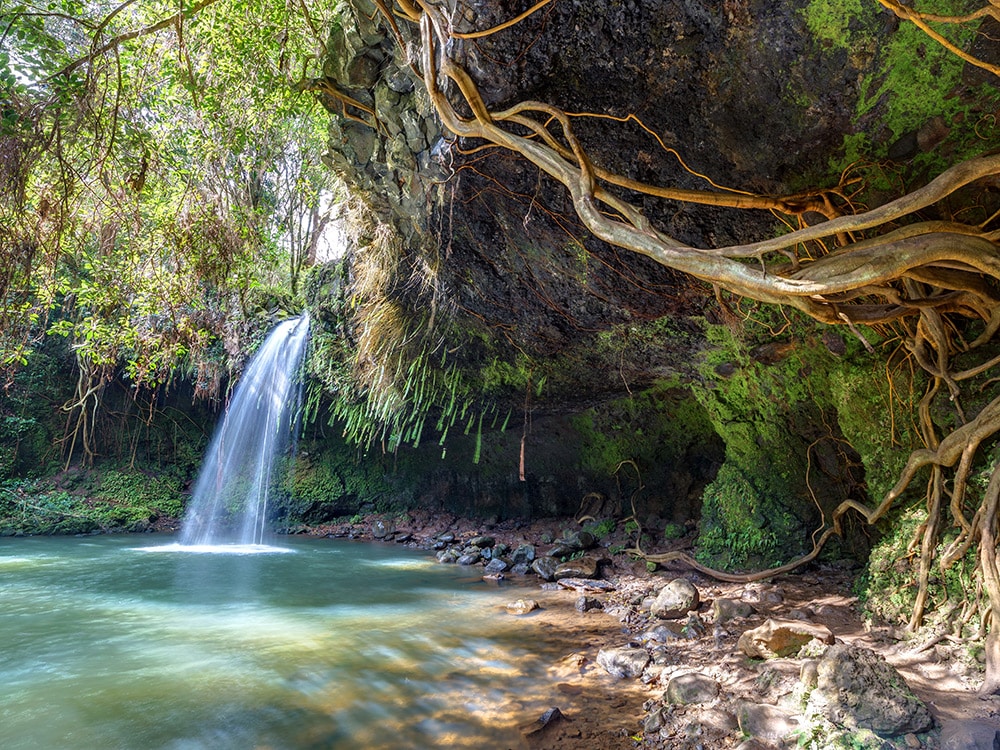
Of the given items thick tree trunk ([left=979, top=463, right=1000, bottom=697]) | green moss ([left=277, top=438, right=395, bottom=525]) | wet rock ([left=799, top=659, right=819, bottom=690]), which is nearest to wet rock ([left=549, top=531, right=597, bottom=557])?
green moss ([left=277, top=438, right=395, bottom=525])

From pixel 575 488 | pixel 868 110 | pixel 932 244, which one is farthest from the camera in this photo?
pixel 575 488

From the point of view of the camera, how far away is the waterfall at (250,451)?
35.8ft

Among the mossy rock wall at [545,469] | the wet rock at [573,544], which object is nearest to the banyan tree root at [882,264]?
the mossy rock wall at [545,469]

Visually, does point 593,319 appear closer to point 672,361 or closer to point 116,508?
point 672,361

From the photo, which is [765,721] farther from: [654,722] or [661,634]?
[661,634]

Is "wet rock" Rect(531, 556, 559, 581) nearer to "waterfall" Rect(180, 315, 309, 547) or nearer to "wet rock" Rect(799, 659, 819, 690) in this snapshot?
"wet rock" Rect(799, 659, 819, 690)

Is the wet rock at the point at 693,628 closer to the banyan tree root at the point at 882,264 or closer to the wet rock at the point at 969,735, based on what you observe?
the banyan tree root at the point at 882,264

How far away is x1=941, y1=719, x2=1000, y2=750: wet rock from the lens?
2.27 meters

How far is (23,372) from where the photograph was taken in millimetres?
11523

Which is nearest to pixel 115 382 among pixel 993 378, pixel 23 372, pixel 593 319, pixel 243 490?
pixel 23 372

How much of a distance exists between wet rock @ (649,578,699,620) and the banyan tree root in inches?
63.8

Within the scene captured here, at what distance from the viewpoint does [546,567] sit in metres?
7.05

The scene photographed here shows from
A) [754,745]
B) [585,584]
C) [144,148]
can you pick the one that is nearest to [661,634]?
[754,745]

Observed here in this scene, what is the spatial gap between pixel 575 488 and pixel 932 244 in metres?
7.61
